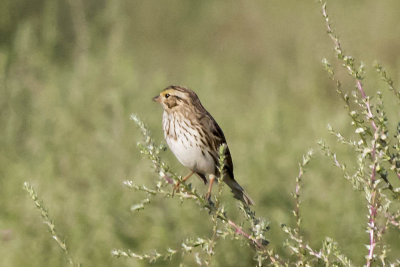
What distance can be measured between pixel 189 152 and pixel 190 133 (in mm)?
133

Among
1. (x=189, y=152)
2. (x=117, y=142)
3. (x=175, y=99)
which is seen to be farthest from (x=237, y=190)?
(x=117, y=142)

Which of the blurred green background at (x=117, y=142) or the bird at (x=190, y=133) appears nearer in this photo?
the bird at (x=190, y=133)

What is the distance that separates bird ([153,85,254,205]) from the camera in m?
5.23

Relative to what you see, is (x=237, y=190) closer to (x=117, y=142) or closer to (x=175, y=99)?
(x=175, y=99)

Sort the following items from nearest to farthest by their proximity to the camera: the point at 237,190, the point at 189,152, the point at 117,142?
the point at 189,152 < the point at 237,190 < the point at 117,142

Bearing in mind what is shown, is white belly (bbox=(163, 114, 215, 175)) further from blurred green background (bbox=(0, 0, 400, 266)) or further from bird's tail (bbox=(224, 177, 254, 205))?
blurred green background (bbox=(0, 0, 400, 266))

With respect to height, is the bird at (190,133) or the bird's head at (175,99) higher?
the bird's head at (175,99)

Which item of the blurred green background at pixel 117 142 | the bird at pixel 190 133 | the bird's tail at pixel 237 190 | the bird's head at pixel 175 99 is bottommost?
the bird's tail at pixel 237 190

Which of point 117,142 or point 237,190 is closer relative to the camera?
point 237,190

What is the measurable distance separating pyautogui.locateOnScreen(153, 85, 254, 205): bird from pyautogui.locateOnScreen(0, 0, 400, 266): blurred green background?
0.78 m

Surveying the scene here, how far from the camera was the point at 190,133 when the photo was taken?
529 centimetres

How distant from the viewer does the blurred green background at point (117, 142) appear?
19.9ft

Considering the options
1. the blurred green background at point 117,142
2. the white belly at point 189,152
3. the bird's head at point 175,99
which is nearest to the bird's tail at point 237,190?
the white belly at point 189,152

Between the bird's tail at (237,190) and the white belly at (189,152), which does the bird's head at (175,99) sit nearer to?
the white belly at (189,152)
